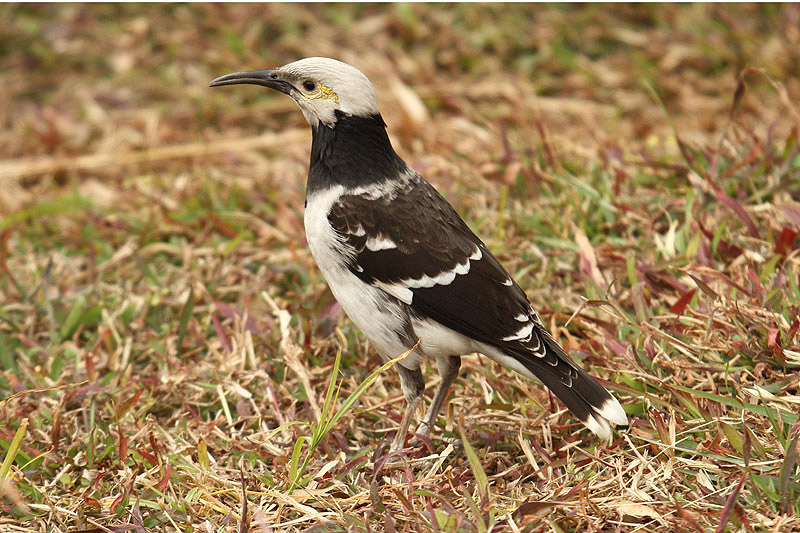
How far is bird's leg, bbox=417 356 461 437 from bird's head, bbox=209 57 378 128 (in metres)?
1.14

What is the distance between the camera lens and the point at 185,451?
3.65 meters

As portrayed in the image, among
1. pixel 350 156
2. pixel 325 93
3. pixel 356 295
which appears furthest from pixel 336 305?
pixel 325 93

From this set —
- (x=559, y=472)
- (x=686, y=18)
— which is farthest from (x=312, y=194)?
(x=686, y=18)

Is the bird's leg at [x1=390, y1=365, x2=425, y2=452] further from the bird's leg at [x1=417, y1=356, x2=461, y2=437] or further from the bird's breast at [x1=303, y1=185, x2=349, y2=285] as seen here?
the bird's breast at [x1=303, y1=185, x2=349, y2=285]

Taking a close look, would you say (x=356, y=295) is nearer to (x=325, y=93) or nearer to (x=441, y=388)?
(x=441, y=388)

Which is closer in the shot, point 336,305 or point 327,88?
point 327,88

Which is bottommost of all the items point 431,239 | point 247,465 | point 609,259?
point 247,465

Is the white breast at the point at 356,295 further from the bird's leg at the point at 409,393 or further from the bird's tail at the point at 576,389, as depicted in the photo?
the bird's tail at the point at 576,389

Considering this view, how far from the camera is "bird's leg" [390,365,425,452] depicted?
3676 millimetres

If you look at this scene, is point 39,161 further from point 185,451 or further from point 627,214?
point 627,214

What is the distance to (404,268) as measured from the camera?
353 centimetres

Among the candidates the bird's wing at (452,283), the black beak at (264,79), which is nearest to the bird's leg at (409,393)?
the bird's wing at (452,283)

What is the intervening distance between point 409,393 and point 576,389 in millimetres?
744

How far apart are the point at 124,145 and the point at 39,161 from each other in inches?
25.2
